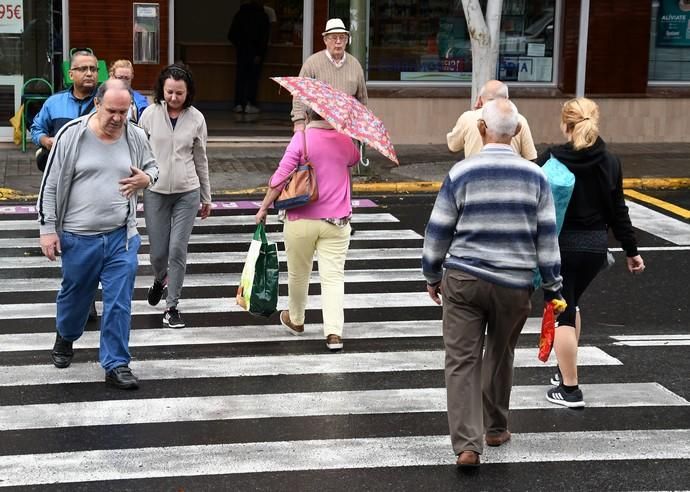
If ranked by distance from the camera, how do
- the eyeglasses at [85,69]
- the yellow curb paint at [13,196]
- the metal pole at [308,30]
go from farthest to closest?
the metal pole at [308,30], the yellow curb paint at [13,196], the eyeglasses at [85,69]

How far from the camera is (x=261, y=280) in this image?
29.0 feet

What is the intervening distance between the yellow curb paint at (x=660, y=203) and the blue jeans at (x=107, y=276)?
8.33 m

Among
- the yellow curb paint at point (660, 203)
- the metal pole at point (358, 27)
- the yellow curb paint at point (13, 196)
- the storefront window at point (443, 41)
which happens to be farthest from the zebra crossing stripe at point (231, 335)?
the storefront window at point (443, 41)

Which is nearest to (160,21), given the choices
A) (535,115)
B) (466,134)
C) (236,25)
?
(236,25)

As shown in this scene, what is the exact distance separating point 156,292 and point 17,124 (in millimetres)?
9080

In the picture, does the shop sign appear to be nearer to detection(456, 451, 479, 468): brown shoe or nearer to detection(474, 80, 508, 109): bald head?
detection(474, 80, 508, 109): bald head

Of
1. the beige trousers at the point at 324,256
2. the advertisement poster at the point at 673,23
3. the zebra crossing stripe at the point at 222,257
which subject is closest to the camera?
the beige trousers at the point at 324,256

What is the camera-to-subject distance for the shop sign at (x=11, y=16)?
1847cm

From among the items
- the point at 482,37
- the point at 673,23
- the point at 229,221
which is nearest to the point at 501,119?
the point at 229,221

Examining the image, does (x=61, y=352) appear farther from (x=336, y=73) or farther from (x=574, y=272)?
(x=336, y=73)

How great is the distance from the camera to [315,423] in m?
7.21

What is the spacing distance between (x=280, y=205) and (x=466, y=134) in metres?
1.43

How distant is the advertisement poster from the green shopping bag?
13.1 meters

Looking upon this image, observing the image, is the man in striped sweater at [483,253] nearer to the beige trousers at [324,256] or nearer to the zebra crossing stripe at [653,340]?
the beige trousers at [324,256]
